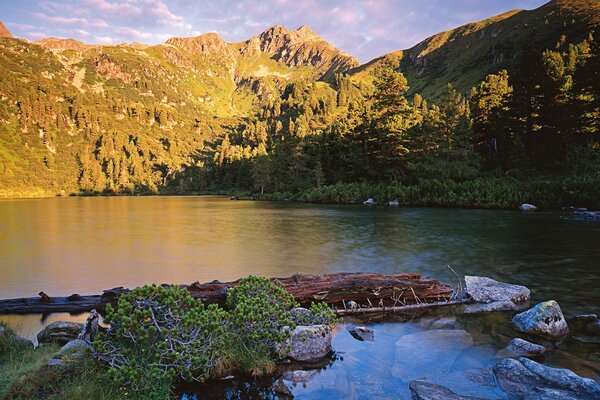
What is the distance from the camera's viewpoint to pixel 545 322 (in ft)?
35.5

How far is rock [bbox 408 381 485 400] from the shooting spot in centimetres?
754

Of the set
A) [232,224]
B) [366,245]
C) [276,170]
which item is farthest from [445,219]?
[276,170]

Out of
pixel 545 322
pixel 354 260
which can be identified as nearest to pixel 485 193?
pixel 354 260

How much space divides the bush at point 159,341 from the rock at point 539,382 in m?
6.56

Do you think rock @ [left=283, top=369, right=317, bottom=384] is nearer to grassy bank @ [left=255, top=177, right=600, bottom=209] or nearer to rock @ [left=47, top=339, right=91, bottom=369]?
rock @ [left=47, top=339, right=91, bottom=369]

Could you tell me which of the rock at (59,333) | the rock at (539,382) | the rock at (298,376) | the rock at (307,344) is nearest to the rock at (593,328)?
the rock at (539,382)

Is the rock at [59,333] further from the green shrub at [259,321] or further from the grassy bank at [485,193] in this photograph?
the grassy bank at [485,193]

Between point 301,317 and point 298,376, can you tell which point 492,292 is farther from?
point 298,376

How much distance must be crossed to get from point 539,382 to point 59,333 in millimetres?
12285

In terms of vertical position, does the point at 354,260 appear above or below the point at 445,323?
below

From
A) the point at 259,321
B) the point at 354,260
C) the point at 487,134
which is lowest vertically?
the point at 354,260

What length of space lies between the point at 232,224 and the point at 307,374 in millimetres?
38272

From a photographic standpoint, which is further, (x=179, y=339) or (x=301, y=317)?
(x=301, y=317)

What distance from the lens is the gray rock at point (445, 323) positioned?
1177cm
